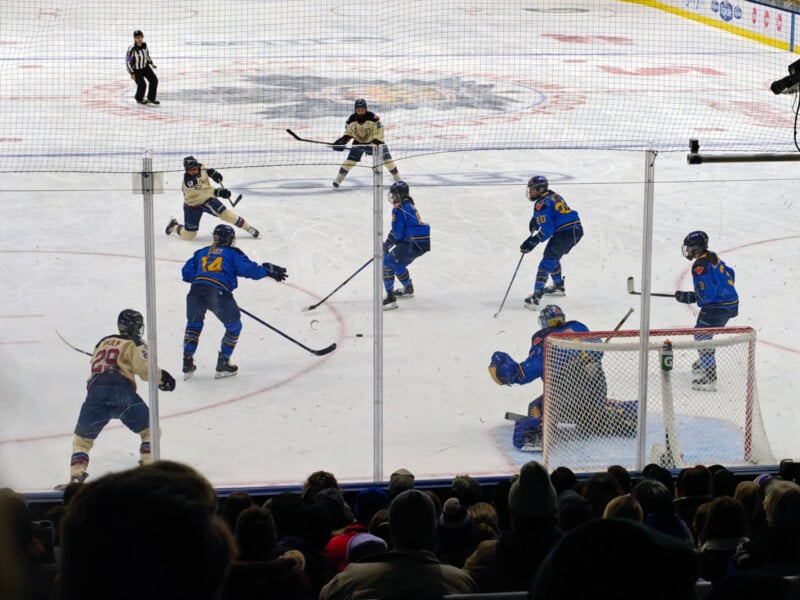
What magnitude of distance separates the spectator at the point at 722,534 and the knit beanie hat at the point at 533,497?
0.53m

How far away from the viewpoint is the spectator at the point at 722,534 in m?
2.79

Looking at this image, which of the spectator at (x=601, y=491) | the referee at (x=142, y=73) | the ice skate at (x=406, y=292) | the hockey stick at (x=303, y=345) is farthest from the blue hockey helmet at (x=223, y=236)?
the referee at (x=142, y=73)

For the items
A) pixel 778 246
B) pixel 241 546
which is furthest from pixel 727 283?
pixel 241 546

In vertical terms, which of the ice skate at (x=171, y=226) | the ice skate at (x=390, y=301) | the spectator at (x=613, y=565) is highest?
the ice skate at (x=171, y=226)

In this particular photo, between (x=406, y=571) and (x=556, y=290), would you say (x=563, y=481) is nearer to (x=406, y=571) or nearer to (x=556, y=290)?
(x=406, y=571)

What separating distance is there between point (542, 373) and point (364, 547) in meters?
2.58

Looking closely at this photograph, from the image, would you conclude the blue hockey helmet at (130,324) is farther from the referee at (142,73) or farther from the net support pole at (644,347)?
the referee at (142,73)

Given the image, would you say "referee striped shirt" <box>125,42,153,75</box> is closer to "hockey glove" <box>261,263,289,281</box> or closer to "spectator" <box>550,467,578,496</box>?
"hockey glove" <box>261,263,289,281</box>

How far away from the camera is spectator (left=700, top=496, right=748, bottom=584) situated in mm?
2791

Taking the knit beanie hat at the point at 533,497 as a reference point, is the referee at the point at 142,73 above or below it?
above

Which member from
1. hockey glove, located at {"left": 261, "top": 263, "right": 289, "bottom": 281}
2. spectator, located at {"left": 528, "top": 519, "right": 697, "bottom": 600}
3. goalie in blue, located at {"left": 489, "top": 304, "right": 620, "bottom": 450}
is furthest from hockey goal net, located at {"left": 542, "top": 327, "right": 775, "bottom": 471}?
spectator, located at {"left": 528, "top": 519, "right": 697, "bottom": 600}

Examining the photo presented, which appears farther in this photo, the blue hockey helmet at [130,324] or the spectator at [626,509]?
the blue hockey helmet at [130,324]

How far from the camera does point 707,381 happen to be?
5.11m

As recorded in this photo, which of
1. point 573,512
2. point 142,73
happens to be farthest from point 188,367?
point 142,73
